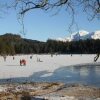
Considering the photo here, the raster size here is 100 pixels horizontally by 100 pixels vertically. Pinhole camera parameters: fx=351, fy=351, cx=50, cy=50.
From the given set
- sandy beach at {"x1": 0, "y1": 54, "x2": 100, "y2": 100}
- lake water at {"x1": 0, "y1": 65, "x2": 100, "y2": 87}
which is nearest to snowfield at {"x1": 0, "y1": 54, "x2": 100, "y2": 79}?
sandy beach at {"x1": 0, "y1": 54, "x2": 100, "y2": 100}

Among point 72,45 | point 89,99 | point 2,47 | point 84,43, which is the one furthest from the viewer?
point 72,45

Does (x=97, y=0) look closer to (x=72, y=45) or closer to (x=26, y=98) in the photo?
(x=26, y=98)

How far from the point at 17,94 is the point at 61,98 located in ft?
8.40

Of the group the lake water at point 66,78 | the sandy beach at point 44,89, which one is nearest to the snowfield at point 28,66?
the sandy beach at point 44,89

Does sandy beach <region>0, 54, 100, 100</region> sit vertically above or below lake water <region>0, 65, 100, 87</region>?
above

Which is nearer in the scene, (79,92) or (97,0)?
(97,0)

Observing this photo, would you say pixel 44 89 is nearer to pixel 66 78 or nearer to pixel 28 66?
pixel 66 78

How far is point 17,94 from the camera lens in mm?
15078

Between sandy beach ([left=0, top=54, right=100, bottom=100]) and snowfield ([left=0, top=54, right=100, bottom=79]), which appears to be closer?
sandy beach ([left=0, top=54, right=100, bottom=100])

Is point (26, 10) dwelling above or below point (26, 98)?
above

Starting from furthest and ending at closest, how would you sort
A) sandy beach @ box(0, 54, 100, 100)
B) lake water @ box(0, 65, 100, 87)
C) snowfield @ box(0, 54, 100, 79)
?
snowfield @ box(0, 54, 100, 79) → lake water @ box(0, 65, 100, 87) → sandy beach @ box(0, 54, 100, 100)

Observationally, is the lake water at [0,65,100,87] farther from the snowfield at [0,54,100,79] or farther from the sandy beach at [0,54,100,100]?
the snowfield at [0,54,100,79]

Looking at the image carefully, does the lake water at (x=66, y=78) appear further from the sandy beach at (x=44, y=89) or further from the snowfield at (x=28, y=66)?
the snowfield at (x=28, y=66)

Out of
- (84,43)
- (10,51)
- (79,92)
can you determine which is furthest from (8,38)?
(79,92)
